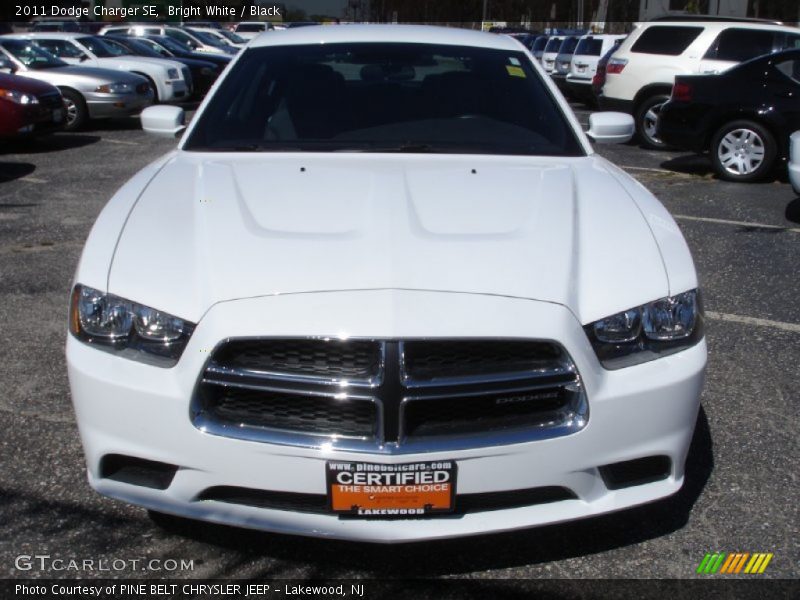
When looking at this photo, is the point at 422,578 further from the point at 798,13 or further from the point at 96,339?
the point at 798,13

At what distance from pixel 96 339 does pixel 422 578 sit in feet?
4.09

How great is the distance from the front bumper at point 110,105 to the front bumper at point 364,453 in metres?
12.7

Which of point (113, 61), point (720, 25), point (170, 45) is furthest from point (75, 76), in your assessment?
point (720, 25)

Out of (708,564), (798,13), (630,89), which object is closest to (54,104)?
(630,89)

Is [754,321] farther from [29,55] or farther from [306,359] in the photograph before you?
[29,55]

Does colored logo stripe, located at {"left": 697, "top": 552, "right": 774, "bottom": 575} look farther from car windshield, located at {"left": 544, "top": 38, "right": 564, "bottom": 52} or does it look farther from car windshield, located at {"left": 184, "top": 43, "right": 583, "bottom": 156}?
car windshield, located at {"left": 544, "top": 38, "right": 564, "bottom": 52}

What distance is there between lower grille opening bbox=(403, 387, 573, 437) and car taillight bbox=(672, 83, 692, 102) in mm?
8925

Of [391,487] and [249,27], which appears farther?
[249,27]

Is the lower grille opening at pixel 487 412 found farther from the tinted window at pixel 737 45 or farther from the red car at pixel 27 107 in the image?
the tinted window at pixel 737 45

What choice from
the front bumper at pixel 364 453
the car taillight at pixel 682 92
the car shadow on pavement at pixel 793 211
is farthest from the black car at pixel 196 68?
the front bumper at pixel 364 453

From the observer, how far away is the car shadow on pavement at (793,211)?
8320 mm

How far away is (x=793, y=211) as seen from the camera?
8.71 metres

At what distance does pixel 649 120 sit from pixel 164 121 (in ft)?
33.4

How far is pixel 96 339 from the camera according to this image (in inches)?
109
